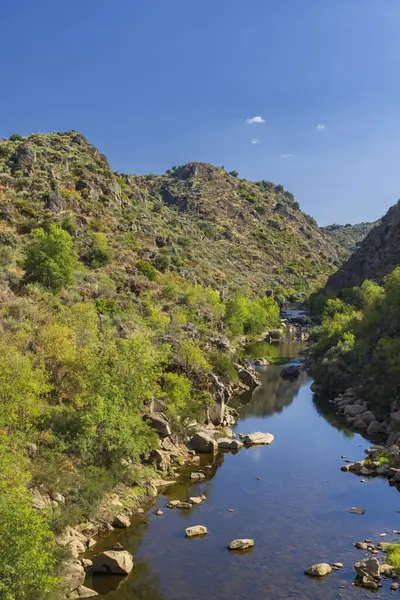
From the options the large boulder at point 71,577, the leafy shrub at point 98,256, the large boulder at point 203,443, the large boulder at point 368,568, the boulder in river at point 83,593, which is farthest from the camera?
the leafy shrub at point 98,256

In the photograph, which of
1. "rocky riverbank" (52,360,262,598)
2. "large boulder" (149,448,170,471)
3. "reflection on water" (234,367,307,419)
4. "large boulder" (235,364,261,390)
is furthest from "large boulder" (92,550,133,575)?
"large boulder" (235,364,261,390)

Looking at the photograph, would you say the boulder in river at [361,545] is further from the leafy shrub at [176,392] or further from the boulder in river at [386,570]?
the leafy shrub at [176,392]

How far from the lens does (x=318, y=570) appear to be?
2400cm

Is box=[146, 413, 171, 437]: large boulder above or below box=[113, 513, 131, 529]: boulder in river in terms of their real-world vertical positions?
above

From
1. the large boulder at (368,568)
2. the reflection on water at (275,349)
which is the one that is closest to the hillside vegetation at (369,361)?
the reflection on water at (275,349)

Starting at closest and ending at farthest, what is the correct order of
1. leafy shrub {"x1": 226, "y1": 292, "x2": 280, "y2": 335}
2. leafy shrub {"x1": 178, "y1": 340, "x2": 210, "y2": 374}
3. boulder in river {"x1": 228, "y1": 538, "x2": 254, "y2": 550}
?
boulder in river {"x1": 228, "y1": 538, "x2": 254, "y2": 550} < leafy shrub {"x1": 178, "y1": 340, "x2": 210, "y2": 374} < leafy shrub {"x1": 226, "y1": 292, "x2": 280, "y2": 335}

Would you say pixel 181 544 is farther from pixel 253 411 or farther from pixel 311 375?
pixel 311 375

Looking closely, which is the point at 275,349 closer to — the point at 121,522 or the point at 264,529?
the point at 264,529

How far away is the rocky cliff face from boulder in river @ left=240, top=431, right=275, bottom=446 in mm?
68040

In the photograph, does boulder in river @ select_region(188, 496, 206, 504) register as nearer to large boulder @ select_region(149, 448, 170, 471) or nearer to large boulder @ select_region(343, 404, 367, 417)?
large boulder @ select_region(149, 448, 170, 471)

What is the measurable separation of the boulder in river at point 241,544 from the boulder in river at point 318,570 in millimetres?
3340

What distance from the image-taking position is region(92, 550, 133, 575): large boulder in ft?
78.5

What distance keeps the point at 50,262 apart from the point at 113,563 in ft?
128

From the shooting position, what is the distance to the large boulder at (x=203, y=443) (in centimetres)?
4147
